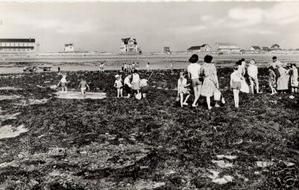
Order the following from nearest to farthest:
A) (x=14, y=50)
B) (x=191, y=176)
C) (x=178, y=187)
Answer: (x=178, y=187)
(x=191, y=176)
(x=14, y=50)

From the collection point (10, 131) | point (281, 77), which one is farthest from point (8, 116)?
point (281, 77)

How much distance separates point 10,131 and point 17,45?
447ft

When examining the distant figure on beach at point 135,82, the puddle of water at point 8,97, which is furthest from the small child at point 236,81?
the puddle of water at point 8,97

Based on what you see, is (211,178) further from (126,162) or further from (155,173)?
(126,162)

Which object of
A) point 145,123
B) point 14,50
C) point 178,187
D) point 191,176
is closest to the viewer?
point 178,187

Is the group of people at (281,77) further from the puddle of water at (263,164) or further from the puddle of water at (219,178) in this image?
the puddle of water at (219,178)

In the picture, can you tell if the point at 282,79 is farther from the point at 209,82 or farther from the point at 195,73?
the point at 195,73

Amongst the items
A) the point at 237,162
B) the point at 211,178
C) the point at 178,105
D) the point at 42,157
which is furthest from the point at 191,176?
the point at 178,105

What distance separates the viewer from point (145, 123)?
538 inches

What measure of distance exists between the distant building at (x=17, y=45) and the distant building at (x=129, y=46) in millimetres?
34905

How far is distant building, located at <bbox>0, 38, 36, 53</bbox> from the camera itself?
461 feet

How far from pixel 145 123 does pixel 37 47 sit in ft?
475

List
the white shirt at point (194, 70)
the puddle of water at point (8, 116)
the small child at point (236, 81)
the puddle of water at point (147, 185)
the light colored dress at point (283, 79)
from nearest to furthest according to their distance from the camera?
the puddle of water at point (147, 185)
the white shirt at point (194, 70)
the small child at point (236, 81)
the puddle of water at point (8, 116)
the light colored dress at point (283, 79)

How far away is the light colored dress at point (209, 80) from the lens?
1462 cm
